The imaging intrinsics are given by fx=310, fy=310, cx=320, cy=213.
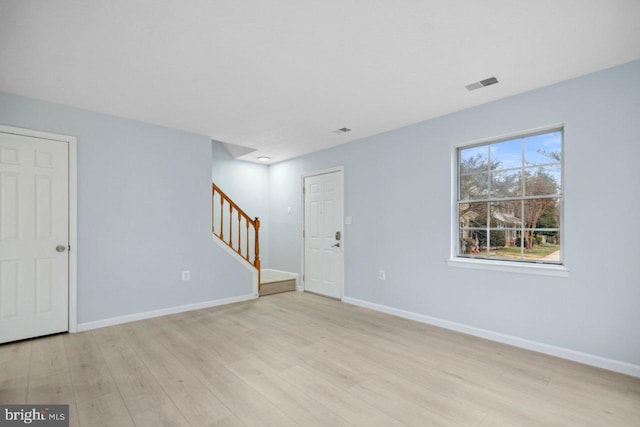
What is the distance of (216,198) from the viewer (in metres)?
5.75

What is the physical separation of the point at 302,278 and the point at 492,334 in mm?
3176

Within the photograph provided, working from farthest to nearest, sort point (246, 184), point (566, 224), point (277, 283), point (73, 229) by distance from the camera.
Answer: point (246, 184)
point (277, 283)
point (73, 229)
point (566, 224)

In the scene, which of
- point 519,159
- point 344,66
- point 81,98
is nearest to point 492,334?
point 519,159

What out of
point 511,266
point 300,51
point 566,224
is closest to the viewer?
point 300,51

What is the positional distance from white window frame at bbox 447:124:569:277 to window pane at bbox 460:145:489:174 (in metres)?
0.06

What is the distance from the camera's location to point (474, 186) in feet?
11.6

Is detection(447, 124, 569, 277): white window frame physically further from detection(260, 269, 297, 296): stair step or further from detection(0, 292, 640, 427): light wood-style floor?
detection(260, 269, 297, 296): stair step

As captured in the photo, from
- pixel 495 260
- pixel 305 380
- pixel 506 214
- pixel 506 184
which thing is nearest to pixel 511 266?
pixel 495 260

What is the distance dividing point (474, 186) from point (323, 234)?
249 cm

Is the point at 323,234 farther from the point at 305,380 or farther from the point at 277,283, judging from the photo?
the point at 305,380

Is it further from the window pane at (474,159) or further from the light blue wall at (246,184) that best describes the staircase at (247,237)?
the window pane at (474,159)

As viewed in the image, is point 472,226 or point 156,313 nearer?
point 472,226

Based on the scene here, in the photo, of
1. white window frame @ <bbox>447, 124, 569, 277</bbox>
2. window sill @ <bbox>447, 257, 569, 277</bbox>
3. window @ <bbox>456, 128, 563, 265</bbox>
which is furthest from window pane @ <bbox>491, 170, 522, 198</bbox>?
window sill @ <bbox>447, 257, 569, 277</bbox>

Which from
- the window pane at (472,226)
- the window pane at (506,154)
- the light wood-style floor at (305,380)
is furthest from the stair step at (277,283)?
the window pane at (506,154)
